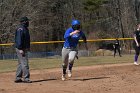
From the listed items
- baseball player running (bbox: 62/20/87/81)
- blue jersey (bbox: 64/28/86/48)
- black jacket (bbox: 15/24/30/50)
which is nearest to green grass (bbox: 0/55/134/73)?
baseball player running (bbox: 62/20/87/81)

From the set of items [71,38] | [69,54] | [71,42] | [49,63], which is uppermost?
[71,38]

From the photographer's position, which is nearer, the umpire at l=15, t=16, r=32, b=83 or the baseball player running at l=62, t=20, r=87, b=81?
the umpire at l=15, t=16, r=32, b=83

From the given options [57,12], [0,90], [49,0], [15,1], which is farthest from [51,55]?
[0,90]

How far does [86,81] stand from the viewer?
13227 mm

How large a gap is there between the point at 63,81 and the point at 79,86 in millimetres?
1389

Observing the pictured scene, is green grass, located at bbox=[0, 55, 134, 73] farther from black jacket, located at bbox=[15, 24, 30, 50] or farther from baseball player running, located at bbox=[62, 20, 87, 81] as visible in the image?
black jacket, located at bbox=[15, 24, 30, 50]

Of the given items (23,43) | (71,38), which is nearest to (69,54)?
(71,38)

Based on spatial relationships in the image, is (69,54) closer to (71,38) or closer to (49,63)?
(71,38)

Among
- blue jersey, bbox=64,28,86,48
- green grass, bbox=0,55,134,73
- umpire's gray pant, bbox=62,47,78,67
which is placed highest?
blue jersey, bbox=64,28,86,48

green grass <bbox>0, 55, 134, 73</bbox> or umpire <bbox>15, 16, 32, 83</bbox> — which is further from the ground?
umpire <bbox>15, 16, 32, 83</bbox>

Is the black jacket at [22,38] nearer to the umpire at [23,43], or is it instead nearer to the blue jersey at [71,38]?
the umpire at [23,43]

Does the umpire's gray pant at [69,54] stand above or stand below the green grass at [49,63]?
above

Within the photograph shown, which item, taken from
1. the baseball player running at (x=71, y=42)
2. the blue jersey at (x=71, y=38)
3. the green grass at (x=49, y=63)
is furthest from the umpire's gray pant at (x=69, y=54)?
the green grass at (x=49, y=63)

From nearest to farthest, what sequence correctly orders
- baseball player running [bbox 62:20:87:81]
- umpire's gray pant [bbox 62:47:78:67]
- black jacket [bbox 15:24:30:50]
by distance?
black jacket [bbox 15:24:30:50] → baseball player running [bbox 62:20:87:81] → umpire's gray pant [bbox 62:47:78:67]
